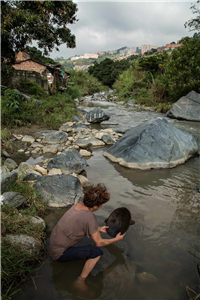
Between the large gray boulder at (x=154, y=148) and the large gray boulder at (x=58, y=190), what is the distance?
2.13 metres

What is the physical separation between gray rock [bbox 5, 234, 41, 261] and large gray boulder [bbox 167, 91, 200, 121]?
509 inches

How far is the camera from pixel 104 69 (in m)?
46.4

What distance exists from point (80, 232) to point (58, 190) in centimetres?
167

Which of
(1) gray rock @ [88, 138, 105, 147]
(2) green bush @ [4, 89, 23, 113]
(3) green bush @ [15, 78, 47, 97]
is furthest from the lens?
(3) green bush @ [15, 78, 47, 97]

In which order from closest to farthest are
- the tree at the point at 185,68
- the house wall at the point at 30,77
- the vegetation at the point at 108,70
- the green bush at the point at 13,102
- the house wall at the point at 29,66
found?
1. the green bush at the point at 13,102
2. the house wall at the point at 30,77
3. the tree at the point at 185,68
4. the house wall at the point at 29,66
5. the vegetation at the point at 108,70

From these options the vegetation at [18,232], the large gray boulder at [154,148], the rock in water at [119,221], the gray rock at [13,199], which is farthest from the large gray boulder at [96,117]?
the rock in water at [119,221]

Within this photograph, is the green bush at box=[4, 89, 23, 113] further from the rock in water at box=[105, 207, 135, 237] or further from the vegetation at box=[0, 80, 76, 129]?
the rock in water at box=[105, 207, 135, 237]

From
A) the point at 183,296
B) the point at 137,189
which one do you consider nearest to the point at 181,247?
the point at 183,296

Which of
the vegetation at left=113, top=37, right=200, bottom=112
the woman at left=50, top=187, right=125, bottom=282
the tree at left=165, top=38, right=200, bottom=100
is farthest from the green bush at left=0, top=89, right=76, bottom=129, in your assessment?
the tree at left=165, top=38, right=200, bottom=100

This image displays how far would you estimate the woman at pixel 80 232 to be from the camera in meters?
2.28

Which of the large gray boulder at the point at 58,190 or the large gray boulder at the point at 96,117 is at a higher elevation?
the large gray boulder at the point at 96,117

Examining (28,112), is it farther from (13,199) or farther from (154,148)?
(13,199)

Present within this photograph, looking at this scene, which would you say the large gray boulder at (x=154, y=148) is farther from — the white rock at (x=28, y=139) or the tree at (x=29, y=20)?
the tree at (x=29, y=20)

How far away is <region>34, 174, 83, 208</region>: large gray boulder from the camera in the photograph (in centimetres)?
377
